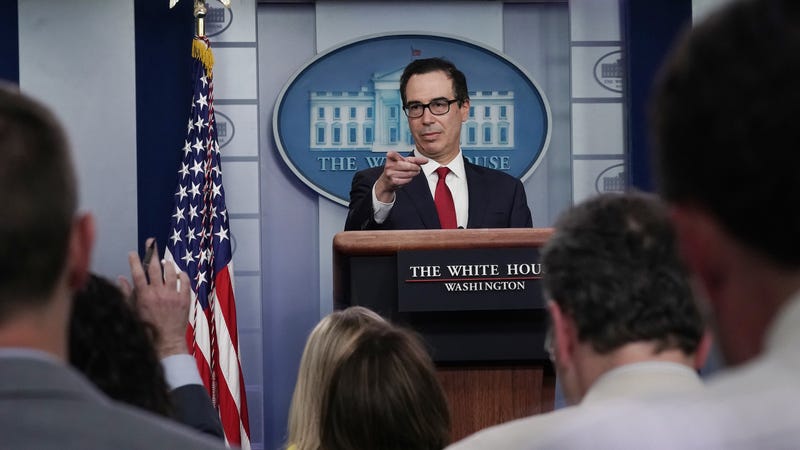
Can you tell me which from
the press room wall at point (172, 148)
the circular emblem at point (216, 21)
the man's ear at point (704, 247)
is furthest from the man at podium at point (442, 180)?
the man's ear at point (704, 247)

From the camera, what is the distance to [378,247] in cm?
332

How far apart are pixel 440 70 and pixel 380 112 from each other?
2.68 feet

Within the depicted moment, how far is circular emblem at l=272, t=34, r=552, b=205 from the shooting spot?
5.61m

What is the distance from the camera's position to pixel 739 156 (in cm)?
63

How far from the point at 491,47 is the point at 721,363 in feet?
16.8

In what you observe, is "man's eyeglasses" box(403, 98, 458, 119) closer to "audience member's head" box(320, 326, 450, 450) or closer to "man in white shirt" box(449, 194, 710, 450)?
"audience member's head" box(320, 326, 450, 450)

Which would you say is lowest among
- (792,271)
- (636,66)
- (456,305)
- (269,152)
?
(456,305)

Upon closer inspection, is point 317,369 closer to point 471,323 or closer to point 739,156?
point 471,323

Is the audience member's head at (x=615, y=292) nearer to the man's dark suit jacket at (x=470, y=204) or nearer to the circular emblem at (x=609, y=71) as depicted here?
the man's dark suit jacket at (x=470, y=204)

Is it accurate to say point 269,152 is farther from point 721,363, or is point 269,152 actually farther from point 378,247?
point 721,363

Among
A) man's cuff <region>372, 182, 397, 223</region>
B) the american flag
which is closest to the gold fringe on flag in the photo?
the american flag

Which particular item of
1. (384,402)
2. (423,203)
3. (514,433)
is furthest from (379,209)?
(514,433)

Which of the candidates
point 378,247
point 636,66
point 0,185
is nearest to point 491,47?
point 636,66

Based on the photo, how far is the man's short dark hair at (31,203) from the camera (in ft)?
2.56
